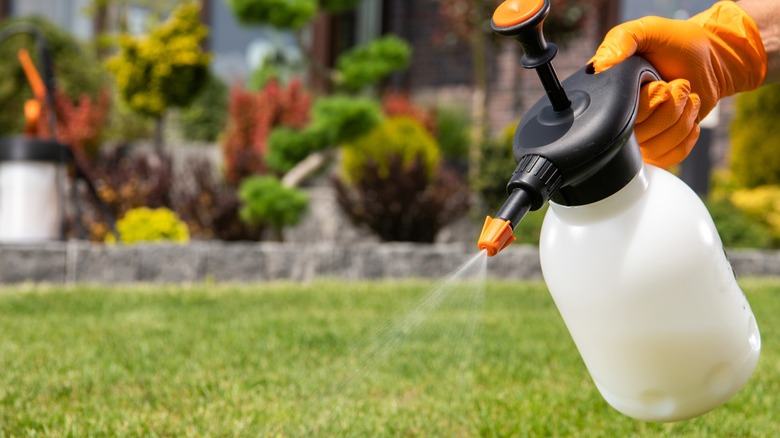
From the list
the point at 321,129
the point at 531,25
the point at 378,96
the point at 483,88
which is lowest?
the point at 378,96

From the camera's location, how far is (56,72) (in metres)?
8.47

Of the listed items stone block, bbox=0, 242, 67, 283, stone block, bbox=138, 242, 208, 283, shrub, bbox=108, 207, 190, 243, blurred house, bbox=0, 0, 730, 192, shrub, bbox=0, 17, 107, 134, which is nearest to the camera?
stone block, bbox=0, 242, 67, 283

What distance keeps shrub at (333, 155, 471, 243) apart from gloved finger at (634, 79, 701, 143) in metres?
4.47

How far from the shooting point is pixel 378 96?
32.3 ft

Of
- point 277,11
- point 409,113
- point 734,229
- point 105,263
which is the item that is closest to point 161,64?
point 277,11

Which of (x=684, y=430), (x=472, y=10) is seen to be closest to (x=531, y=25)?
(x=684, y=430)

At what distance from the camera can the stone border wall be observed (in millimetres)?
4883

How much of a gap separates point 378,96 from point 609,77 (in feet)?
28.3

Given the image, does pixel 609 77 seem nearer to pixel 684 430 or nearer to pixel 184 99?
pixel 684 430

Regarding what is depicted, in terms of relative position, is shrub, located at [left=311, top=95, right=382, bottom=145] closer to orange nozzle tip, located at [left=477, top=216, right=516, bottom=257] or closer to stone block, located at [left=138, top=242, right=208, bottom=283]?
stone block, located at [left=138, top=242, right=208, bottom=283]

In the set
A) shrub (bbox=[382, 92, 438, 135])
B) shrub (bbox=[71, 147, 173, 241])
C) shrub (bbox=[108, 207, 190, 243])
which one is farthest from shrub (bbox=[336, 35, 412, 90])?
shrub (bbox=[108, 207, 190, 243])

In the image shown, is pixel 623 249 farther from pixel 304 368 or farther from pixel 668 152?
pixel 304 368

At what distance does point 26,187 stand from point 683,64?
4.46m

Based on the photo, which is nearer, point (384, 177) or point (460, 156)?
point (384, 177)
